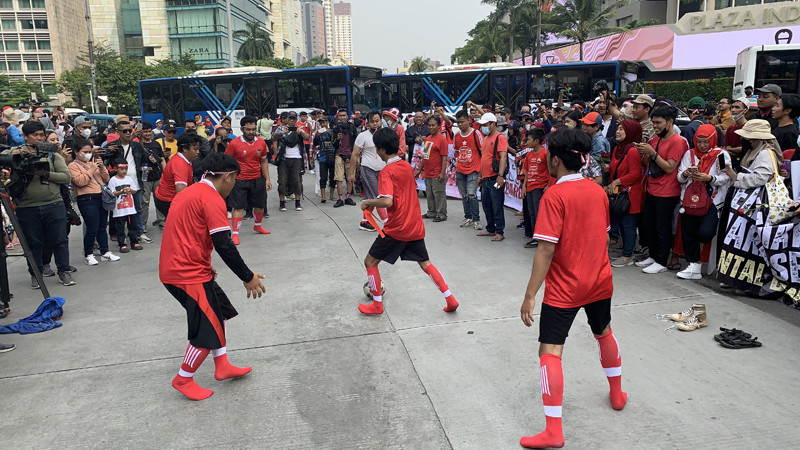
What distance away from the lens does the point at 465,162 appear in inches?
343

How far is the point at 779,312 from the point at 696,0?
4574cm

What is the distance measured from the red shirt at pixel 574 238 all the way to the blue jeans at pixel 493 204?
196 inches

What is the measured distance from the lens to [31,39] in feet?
236

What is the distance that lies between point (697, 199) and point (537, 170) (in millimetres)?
2045

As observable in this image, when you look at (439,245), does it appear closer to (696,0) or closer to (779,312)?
(779,312)

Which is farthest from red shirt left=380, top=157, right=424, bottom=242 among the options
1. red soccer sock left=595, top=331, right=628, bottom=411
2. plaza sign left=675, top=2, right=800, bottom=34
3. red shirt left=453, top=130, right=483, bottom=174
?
plaza sign left=675, top=2, right=800, bottom=34

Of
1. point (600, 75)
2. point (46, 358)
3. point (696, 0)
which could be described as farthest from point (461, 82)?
point (696, 0)

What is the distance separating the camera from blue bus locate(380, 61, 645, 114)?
19797 millimetres

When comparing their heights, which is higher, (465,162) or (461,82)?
(461,82)

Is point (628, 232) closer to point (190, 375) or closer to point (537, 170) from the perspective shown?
point (537, 170)

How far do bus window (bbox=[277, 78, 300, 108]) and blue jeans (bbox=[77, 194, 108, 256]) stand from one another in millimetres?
14878

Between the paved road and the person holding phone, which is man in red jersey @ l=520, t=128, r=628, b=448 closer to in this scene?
the paved road

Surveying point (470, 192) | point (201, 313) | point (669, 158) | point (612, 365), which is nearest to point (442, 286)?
point (612, 365)

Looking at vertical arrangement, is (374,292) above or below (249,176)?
below
